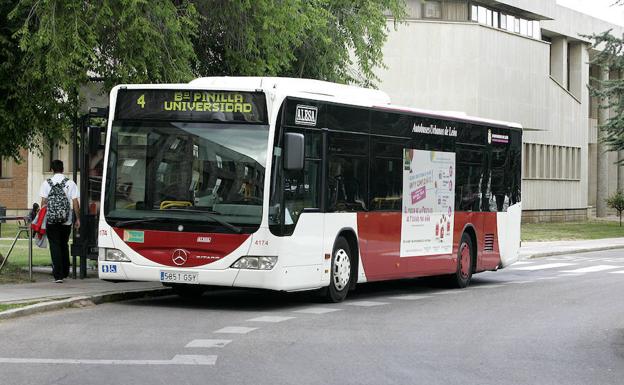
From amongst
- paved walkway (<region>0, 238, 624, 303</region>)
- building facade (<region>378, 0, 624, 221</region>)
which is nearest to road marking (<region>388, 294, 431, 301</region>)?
paved walkway (<region>0, 238, 624, 303</region>)

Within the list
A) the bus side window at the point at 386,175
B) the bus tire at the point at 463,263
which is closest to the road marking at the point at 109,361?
the bus side window at the point at 386,175

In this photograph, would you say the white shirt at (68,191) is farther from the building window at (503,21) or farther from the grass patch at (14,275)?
the building window at (503,21)

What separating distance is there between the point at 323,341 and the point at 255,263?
3.12 m

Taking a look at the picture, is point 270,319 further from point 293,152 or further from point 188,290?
point 188,290

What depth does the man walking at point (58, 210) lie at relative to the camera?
1831 centimetres

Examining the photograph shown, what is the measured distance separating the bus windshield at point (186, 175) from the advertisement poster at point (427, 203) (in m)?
3.91

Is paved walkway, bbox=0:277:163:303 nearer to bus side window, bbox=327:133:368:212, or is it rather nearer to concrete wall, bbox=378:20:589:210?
bus side window, bbox=327:133:368:212

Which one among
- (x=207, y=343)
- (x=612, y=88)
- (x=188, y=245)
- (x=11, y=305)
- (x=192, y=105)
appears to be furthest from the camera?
(x=612, y=88)

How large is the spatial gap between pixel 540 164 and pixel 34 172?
22.7 meters

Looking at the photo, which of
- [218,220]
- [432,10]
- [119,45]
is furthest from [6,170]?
[218,220]

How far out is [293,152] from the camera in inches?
604

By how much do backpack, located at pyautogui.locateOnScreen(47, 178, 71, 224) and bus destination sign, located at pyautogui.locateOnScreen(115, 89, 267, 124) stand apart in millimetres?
2780

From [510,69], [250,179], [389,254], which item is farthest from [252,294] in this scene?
[510,69]

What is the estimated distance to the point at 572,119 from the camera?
61250 millimetres
